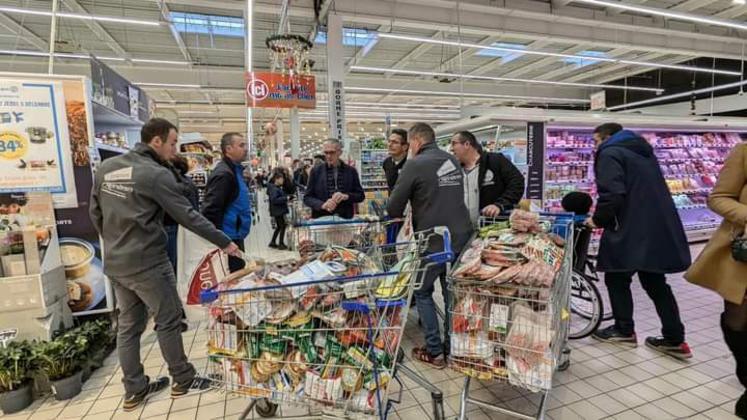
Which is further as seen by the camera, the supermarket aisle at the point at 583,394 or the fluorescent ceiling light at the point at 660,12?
the fluorescent ceiling light at the point at 660,12

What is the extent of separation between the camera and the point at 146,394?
2.55 meters

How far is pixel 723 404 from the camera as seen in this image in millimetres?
2312

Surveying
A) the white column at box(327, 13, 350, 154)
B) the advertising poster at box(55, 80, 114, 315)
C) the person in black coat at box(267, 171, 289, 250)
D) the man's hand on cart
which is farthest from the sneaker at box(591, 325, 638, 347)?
the person in black coat at box(267, 171, 289, 250)

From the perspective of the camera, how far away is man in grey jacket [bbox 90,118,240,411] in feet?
7.39

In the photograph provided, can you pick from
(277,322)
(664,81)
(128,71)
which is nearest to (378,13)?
(277,322)

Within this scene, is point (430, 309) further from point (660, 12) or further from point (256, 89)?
point (660, 12)

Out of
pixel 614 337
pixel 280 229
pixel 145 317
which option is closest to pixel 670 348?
pixel 614 337

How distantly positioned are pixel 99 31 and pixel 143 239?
949 cm

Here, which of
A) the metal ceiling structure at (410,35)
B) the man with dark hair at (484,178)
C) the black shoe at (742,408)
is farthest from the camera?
the metal ceiling structure at (410,35)

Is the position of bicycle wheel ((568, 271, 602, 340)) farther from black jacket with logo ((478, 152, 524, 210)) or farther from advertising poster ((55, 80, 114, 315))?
advertising poster ((55, 80, 114, 315))

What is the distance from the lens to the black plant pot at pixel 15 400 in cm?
241

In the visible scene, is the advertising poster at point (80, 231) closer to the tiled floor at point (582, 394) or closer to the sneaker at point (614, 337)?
the tiled floor at point (582, 394)

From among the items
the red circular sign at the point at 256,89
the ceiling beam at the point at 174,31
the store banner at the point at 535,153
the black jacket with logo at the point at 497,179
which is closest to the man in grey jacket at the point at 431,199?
the black jacket with logo at the point at 497,179

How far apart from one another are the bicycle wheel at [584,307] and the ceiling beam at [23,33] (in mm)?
11850
